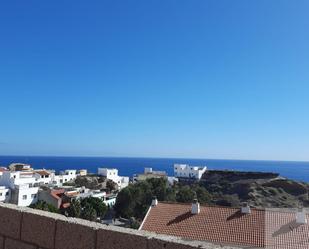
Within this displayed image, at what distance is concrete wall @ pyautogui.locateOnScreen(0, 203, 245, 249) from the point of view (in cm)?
341

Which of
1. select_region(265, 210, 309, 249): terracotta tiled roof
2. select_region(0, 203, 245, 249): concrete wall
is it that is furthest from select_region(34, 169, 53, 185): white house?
select_region(0, 203, 245, 249): concrete wall

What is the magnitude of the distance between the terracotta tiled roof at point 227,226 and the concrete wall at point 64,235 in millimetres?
12191

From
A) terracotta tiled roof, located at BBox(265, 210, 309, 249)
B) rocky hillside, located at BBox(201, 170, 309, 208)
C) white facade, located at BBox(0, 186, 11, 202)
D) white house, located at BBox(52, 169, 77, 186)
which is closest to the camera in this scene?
terracotta tiled roof, located at BBox(265, 210, 309, 249)

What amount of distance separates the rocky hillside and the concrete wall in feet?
206

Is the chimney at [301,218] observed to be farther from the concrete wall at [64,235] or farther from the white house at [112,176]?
the white house at [112,176]

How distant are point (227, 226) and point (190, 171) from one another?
335 feet

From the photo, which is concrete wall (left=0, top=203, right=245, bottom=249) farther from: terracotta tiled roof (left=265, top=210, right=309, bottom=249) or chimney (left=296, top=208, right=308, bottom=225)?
chimney (left=296, top=208, right=308, bottom=225)

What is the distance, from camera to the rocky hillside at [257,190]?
69.4 m

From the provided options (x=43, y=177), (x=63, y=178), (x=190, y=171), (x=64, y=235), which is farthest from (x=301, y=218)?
(x=190, y=171)

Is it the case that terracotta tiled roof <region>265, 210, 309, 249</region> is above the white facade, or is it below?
above

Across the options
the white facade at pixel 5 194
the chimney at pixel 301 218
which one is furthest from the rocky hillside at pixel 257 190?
the chimney at pixel 301 218

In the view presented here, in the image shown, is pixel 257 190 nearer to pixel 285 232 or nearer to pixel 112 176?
pixel 112 176

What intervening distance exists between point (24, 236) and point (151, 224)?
15.2m

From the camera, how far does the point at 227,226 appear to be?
17766 mm
